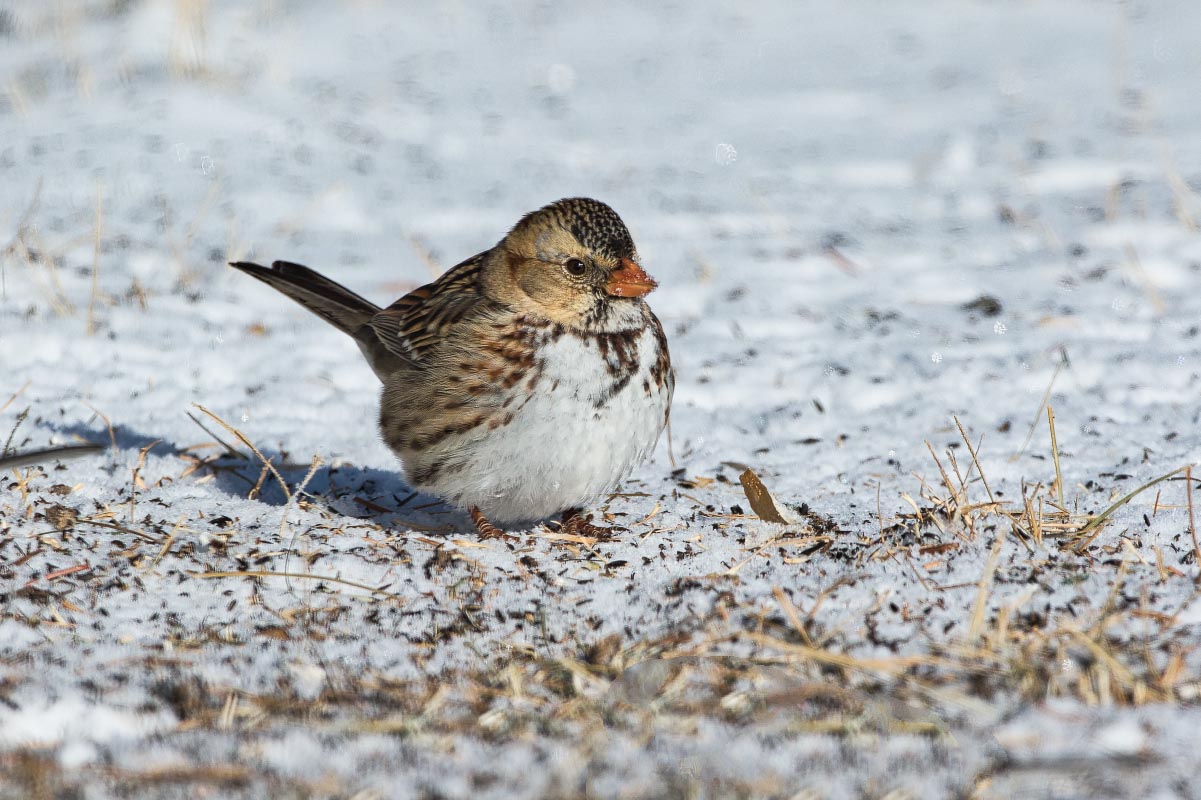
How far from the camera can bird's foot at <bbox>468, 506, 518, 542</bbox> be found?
4.01 meters

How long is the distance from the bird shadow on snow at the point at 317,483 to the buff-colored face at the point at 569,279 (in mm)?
855

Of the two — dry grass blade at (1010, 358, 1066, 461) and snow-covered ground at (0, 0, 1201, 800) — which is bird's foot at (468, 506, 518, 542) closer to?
snow-covered ground at (0, 0, 1201, 800)

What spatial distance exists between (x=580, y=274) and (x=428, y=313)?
0.72 m

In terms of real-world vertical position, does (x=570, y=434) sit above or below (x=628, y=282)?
below

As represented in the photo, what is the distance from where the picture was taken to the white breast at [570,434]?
3.76 m

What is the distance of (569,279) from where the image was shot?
4055 millimetres

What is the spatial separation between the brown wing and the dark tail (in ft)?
0.41

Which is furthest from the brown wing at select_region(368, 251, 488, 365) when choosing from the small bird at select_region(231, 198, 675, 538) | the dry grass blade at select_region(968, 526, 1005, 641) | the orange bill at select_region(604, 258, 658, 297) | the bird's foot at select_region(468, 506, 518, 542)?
the dry grass blade at select_region(968, 526, 1005, 641)

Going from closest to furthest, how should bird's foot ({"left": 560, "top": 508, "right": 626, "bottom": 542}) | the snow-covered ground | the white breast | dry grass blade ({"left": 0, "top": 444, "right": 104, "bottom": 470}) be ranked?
the snow-covered ground < dry grass blade ({"left": 0, "top": 444, "right": 104, "bottom": 470}) < the white breast < bird's foot ({"left": 560, "top": 508, "right": 626, "bottom": 542})

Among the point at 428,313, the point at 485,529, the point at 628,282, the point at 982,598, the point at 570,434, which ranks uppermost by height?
the point at 628,282

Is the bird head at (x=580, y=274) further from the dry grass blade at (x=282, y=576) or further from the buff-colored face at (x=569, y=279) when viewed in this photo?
the dry grass blade at (x=282, y=576)

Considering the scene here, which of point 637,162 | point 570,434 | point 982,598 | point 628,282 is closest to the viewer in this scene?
point 982,598

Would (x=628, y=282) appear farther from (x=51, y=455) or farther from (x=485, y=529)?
(x=51, y=455)

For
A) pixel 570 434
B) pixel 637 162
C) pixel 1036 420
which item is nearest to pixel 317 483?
Answer: pixel 570 434
